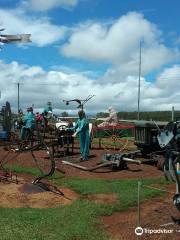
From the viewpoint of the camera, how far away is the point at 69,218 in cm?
885

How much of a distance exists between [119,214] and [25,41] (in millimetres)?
20907

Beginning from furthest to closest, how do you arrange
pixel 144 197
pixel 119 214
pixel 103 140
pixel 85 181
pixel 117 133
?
pixel 103 140 < pixel 117 133 < pixel 85 181 < pixel 144 197 < pixel 119 214

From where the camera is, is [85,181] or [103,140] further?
[103,140]

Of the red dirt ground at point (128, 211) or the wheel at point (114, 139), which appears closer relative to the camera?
the red dirt ground at point (128, 211)

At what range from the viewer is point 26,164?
16328 mm

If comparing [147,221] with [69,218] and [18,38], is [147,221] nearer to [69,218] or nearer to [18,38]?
[69,218]

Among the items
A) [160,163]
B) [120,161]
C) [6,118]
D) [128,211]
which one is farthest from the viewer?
[6,118]

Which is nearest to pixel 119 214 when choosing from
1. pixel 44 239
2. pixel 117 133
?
pixel 44 239

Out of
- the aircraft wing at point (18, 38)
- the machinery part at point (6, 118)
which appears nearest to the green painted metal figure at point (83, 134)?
the machinery part at point (6, 118)

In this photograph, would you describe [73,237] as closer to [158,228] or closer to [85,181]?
[158,228]

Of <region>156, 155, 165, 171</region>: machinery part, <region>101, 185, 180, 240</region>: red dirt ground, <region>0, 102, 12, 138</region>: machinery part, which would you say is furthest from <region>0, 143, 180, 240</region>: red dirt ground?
<region>0, 102, 12, 138</region>: machinery part

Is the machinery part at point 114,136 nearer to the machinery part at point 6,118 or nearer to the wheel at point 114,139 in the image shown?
the wheel at point 114,139

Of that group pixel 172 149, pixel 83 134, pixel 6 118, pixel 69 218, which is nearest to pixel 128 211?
pixel 69 218

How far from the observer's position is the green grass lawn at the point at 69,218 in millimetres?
7859
